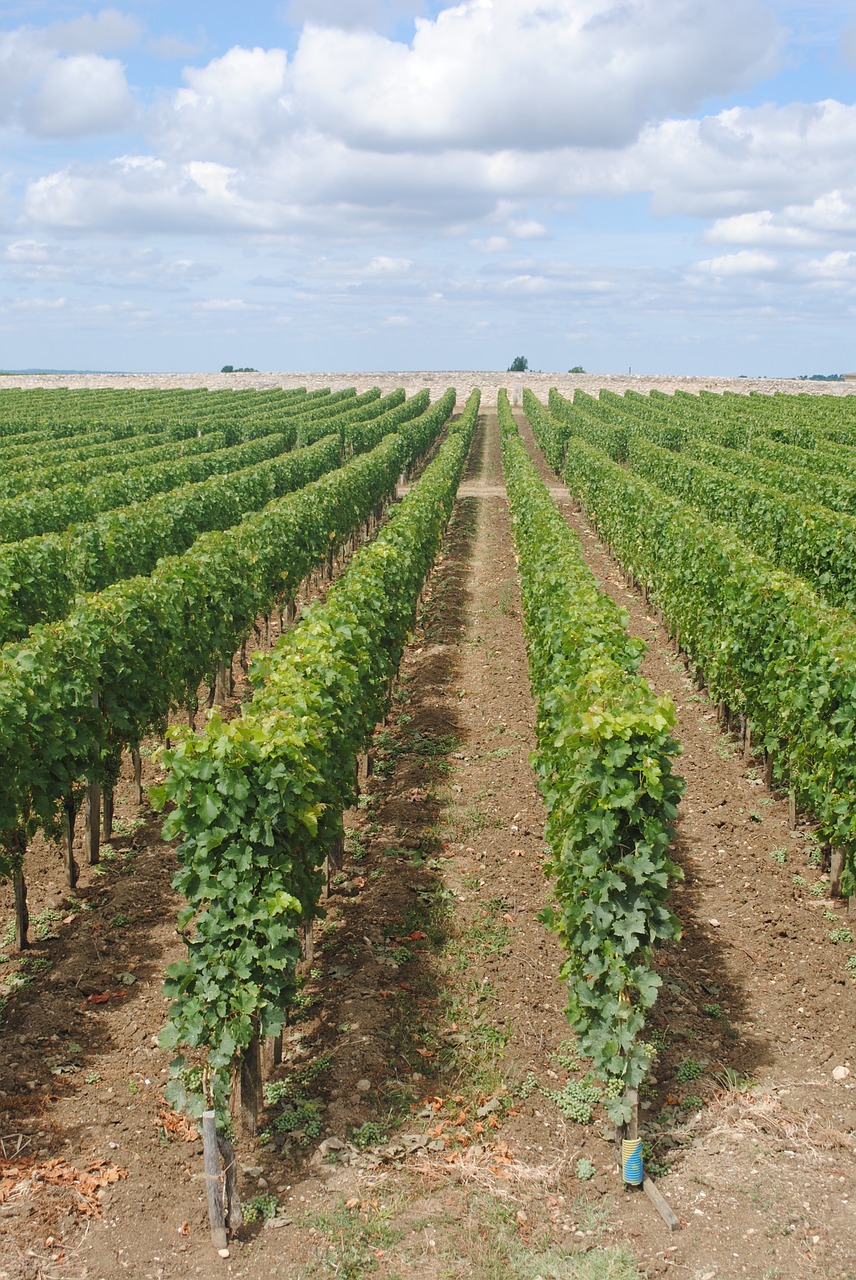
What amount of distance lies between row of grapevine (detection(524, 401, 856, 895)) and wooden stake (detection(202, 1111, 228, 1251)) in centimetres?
629

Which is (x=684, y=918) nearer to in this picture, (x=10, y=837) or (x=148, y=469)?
(x=10, y=837)

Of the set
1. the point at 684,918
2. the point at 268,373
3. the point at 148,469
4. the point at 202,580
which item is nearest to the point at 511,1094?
the point at 684,918

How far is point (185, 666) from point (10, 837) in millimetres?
4534

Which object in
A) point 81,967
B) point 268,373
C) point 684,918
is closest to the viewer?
point 81,967

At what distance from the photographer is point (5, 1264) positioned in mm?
5777

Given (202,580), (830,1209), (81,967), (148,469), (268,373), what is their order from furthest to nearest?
(268,373), (148,469), (202,580), (81,967), (830,1209)

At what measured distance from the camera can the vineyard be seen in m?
6.32

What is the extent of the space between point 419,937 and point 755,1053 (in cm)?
315

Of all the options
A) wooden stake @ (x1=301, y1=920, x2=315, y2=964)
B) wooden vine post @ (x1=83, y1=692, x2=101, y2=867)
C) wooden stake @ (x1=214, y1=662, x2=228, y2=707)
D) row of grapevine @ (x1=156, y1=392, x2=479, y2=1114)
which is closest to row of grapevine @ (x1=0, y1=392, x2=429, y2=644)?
wooden stake @ (x1=214, y1=662, x2=228, y2=707)

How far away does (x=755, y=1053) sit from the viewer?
25.9 feet

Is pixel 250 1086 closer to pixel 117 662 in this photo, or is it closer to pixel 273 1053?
pixel 273 1053

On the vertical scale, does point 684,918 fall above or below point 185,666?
below

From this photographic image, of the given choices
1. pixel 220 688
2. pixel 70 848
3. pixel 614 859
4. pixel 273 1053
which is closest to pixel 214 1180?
pixel 273 1053

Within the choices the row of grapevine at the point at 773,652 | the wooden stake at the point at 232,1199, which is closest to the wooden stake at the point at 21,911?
the wooden stake at the point at 232,1199
